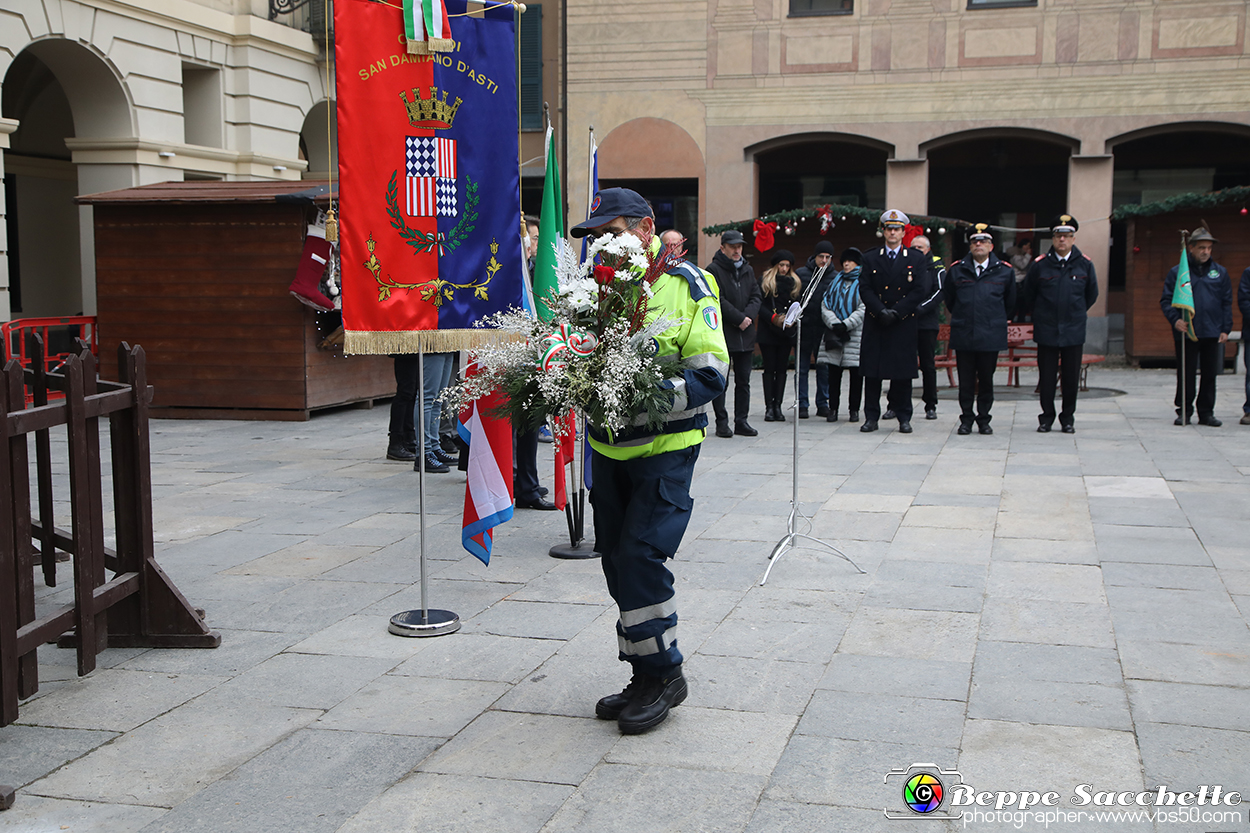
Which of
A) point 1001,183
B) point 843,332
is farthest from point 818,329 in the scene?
point 1001,183

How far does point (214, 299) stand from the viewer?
1250 centimetres

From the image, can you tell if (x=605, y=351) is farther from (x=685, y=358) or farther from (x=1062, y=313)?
(x=1062, y=313)

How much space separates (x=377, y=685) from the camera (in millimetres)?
4477

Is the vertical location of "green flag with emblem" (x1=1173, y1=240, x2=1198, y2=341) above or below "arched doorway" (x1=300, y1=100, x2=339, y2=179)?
below

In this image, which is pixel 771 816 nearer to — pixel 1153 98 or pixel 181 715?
pixel 181 715

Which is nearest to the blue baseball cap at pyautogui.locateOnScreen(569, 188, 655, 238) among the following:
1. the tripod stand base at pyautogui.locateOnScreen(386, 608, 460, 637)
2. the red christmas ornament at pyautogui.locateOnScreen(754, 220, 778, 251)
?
the tripod stand base at pyautogui.locateOnScreen(386, 608, 460, 637)

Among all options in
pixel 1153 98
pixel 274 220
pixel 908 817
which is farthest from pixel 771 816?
pixel 1153 98

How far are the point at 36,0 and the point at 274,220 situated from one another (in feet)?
18.5

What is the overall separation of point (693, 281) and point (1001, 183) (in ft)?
67.7

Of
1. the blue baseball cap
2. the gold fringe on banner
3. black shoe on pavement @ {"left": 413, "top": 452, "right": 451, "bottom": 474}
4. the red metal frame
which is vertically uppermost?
the blue baseball cap

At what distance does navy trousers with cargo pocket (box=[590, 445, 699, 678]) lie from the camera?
A: 3.99 m

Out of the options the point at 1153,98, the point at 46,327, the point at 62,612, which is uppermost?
the point at 1153,98

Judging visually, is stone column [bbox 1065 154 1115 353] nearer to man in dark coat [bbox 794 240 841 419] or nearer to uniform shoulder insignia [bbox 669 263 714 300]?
man in dark coat [bbox 794 240 841 419]

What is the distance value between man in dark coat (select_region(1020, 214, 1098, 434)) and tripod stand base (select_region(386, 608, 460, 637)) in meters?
7.93
